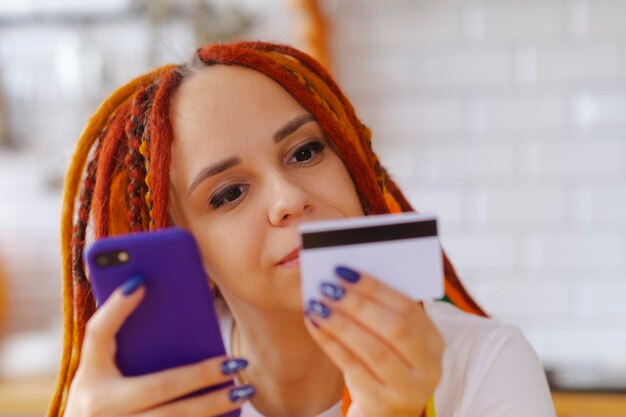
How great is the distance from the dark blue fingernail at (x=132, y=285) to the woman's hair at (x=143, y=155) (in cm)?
25

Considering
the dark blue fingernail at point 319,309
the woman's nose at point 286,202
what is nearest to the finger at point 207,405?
the dark blue fingernail at point 319,309

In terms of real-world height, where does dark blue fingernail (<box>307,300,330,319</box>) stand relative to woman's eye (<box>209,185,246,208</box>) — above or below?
below

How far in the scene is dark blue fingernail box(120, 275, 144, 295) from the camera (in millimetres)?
639

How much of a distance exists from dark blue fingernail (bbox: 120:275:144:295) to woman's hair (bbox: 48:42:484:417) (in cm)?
25

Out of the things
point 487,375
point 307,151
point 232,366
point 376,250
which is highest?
point 307,151

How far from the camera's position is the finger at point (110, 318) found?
0.64 metres

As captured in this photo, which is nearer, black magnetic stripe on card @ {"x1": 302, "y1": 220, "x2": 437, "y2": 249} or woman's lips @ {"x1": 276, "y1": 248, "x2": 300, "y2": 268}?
black magnetic stripe on card @ {"x1": 302, "y1": 220, "x2": 437, "y2": 249}

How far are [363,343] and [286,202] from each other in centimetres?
22

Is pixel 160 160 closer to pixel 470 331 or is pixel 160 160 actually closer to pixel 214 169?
pixel 214 169

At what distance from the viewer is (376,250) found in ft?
2.06

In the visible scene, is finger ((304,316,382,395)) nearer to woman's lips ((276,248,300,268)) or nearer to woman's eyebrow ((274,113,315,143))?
woman's lips ((276,248,300,268))

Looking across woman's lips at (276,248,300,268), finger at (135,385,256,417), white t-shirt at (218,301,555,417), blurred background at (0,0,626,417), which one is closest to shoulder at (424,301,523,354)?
white t-shirt at (218,301,555,417)

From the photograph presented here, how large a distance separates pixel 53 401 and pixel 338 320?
494 millimetres

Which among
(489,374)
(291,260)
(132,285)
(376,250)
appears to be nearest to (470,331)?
(489,374)
